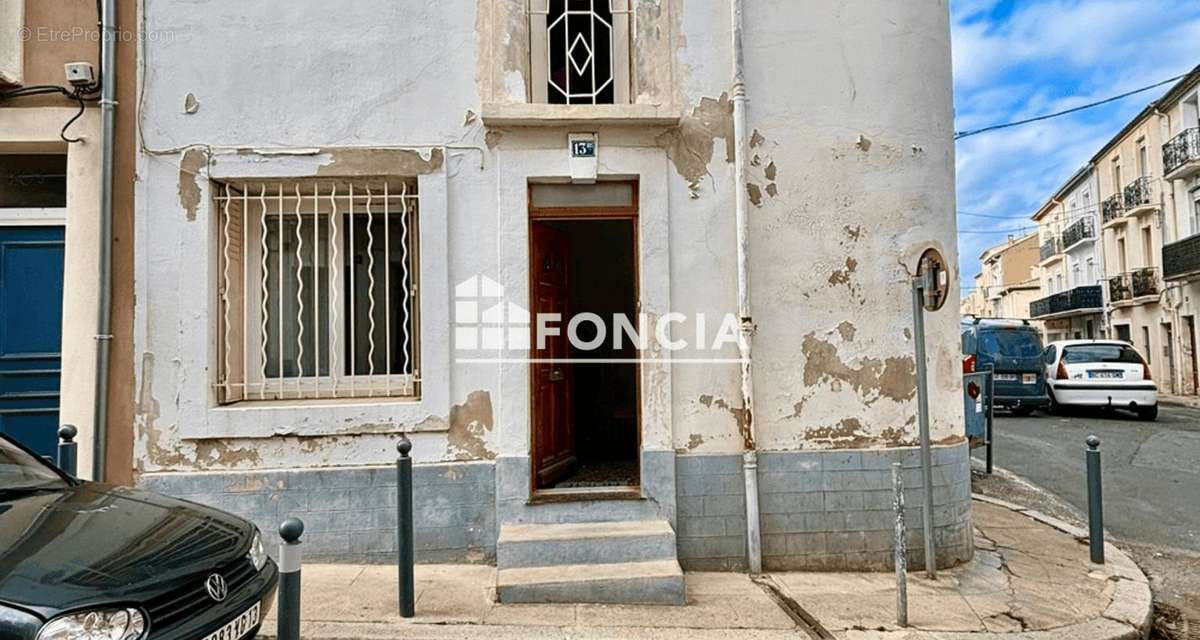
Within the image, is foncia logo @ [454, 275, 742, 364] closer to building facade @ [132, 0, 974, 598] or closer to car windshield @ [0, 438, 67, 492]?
building facade @ [132, 0, 974, 598]

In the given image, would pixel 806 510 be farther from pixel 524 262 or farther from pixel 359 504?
pixel 359 504

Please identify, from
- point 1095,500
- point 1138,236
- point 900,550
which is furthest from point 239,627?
point 1138,236

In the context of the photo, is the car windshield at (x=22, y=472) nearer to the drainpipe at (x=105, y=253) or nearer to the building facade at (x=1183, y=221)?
the drainpipe at (x=105, y=253)

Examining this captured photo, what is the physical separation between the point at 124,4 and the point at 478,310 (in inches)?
140

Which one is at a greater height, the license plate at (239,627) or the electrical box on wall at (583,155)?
the electrical box on wall at (583,155)

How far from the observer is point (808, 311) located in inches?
205

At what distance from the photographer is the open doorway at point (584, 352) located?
5.30 m

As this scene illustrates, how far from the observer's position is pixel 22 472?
3.57 m

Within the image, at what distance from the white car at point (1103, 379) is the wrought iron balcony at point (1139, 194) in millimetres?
14719

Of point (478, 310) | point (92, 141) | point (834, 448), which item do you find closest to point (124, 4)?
point (92, 141)

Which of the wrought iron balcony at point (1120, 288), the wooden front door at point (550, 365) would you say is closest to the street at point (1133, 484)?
the wooden front door at point (550, 365)

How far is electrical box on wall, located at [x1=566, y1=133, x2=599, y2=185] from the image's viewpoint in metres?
5.15

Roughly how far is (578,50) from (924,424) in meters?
3.87

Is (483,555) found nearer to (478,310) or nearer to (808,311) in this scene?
(478,310)
